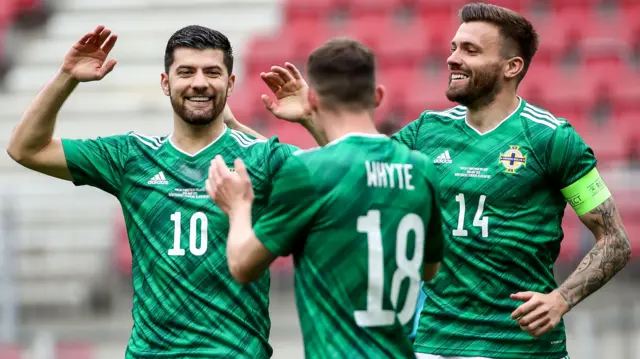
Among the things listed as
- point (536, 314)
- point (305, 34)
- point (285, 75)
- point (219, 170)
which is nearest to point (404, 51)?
point (305, 34)

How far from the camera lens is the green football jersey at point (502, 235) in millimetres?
5141

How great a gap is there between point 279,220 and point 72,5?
12875 millimetres

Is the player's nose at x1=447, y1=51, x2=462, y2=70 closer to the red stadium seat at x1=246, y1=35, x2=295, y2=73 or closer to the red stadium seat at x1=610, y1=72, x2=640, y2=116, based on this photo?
the red stadium seat at x1=610, y1=72, x2=640, y2=116

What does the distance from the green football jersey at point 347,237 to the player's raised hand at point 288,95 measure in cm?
125

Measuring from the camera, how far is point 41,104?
5.06m

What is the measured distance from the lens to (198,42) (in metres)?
5.06

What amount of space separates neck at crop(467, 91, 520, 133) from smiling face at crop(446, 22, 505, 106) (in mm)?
31

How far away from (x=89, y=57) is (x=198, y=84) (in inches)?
21.9

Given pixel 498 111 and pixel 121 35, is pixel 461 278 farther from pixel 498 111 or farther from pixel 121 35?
pixel 121 35

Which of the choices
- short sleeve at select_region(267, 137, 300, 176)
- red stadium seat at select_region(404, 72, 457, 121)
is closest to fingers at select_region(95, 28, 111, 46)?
short sleeve at select_region(267, 137, 300, 176)

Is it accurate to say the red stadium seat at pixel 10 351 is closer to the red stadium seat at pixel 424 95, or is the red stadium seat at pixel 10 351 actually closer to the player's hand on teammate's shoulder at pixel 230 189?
the red stadium seat at pixel 424 95

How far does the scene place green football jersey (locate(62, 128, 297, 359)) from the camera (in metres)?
4.84

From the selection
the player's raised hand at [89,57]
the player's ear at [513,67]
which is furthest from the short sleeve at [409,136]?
the player's raised hand at [89,57]

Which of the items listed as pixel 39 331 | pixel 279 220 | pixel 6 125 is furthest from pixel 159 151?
pixel 6 125
